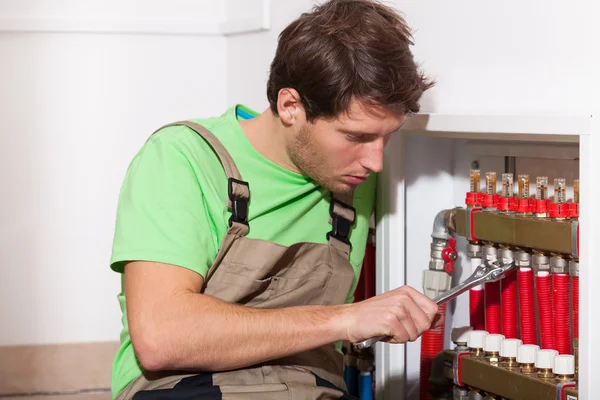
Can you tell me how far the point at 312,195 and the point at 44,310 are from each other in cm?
129

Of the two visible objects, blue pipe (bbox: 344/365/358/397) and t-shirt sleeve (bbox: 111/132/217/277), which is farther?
blue pipe (bbox: 344/365/358/397)

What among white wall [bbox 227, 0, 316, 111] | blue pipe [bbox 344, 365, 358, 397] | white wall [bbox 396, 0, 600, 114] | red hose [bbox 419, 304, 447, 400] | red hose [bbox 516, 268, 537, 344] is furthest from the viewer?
white wall [bbox 227, 0, 316, 111]

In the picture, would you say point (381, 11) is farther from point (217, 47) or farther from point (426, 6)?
point (217, 47)

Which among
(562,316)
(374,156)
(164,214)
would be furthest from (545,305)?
(164,214)

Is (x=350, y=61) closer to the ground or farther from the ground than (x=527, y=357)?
farther from the ground

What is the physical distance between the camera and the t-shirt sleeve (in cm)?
138

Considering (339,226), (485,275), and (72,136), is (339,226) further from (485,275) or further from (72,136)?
(72,136)

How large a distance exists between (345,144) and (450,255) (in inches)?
15.2

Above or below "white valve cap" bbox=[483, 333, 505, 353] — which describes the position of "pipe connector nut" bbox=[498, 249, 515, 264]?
above

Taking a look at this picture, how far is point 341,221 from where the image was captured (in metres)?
1.62

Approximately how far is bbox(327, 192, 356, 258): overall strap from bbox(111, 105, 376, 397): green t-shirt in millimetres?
14

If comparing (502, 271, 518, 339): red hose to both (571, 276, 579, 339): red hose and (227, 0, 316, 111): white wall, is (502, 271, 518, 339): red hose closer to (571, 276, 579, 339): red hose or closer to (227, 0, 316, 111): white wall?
(571, 276, 579, 339): red hose

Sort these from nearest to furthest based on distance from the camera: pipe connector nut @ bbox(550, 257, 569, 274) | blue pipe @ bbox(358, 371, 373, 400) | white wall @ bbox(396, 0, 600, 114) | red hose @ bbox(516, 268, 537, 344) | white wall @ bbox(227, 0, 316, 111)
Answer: white wall @ bbox(396, 0, 600, 114), pipe connector nut @ bbox(550, 257, 569, 274), red hose @ bbox(516, 268, 537, 344), blue pipe @ bbox(358, 371, 373, 400), white wall @ bbox(227, 0, 316, 111)

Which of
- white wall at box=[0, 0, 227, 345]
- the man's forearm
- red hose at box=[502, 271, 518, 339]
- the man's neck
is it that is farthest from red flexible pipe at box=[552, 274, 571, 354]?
white wall at box=[0, 0, 227, 345]
